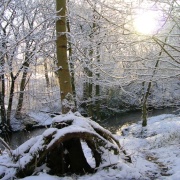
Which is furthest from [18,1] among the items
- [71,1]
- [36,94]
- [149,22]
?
[149,22]

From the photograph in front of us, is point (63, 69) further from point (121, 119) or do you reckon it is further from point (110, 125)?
point (121, 119)

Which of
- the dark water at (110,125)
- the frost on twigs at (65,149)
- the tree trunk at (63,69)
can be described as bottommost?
the dark water at (110,125)

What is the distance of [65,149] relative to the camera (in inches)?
181

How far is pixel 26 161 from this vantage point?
4195 millimetres

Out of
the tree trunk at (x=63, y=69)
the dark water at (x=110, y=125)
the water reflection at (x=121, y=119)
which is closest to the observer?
the tree trunk at (x=63, y=69)

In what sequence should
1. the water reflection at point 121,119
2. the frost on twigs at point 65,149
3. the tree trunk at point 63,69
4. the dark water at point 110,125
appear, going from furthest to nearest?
the water reflection at point 121,119 < the dark water at point 110,125 < the tree trunk at point 63,69 < the frost on twigs at point 65,149

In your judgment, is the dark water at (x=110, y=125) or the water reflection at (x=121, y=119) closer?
the dark water at (x=110, y=125)

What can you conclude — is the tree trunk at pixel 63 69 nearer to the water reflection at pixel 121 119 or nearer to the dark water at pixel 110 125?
the dark water at pixel 110 125

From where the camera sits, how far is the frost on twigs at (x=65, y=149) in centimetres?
423

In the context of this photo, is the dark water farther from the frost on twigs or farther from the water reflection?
the frost on twigs

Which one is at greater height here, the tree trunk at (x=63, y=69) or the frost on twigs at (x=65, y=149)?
the tree trunk at (x=63, y=69)

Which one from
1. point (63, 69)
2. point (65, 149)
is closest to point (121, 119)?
point (63, 69)

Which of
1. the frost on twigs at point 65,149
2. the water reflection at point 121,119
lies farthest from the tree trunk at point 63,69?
the water reflection at point 121,119

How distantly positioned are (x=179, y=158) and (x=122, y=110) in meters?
16.0
